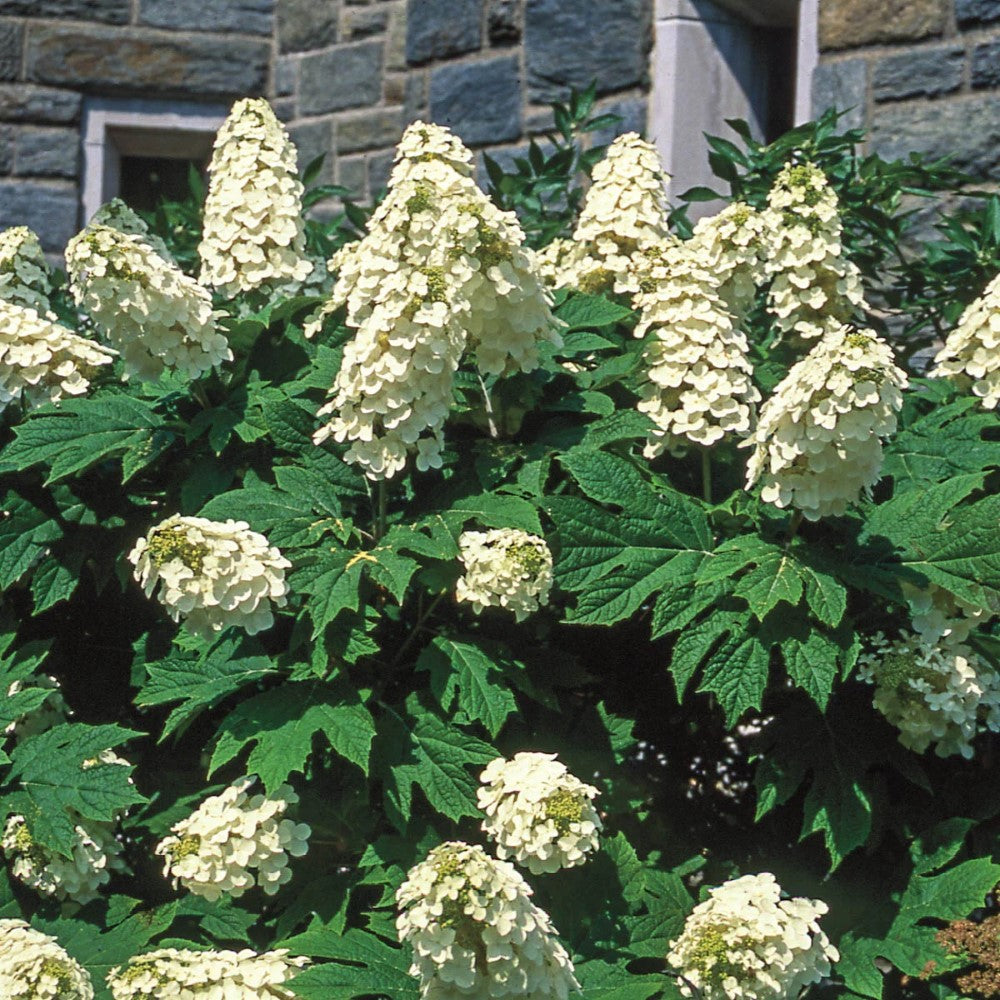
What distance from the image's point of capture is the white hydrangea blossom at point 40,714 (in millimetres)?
2621

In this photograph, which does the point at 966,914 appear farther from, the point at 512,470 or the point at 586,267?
the point at 586,267

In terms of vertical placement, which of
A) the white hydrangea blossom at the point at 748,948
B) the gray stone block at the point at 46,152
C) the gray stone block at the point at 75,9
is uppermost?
the gray stone block at the point at 75,9

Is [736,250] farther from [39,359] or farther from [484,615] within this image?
[39,359]

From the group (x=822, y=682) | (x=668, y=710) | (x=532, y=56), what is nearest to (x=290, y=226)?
(x=668, y=710)

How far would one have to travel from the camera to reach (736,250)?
2.76 metres

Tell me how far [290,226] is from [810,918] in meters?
1.44

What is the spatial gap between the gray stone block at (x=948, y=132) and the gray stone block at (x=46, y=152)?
3.54 meters

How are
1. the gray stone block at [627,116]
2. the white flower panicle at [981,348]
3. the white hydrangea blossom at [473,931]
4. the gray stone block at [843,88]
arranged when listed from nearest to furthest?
the white hydrangea blossom at [473,931], the white flower panicle at [981,348], the gray stone block at [843,88], the gray stone block at [627,116]

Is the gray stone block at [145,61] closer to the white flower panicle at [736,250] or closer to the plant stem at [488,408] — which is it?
the white flower panicle at [736,250]

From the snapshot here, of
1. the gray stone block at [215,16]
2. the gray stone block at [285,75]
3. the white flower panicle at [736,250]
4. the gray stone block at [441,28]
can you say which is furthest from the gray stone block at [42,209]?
the white flower panicle at [736,250]

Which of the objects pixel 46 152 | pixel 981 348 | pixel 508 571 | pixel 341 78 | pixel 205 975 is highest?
pixel 341 78

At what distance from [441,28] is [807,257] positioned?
3.47m

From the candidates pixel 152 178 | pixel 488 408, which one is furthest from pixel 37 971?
pixel 152 178

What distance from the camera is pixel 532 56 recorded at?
555cm
